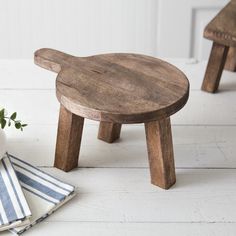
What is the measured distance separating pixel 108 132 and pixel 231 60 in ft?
1.40

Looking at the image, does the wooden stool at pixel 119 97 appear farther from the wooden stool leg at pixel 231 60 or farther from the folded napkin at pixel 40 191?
the wooden stool leg at pixel 231 60

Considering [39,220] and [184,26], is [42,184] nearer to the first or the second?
[39,220]

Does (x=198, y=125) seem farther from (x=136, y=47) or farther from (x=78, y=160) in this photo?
(x=136, y=47)

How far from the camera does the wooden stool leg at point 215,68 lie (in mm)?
1283

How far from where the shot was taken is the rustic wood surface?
4.03ft

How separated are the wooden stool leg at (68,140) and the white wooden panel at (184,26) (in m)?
0.71

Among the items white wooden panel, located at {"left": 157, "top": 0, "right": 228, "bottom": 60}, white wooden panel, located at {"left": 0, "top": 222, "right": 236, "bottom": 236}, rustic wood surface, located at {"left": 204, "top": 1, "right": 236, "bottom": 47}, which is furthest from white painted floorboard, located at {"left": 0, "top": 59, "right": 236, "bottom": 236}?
white wooden panel, located at {"left": 157, "top": 0, "right": 228, "bottom": 60}

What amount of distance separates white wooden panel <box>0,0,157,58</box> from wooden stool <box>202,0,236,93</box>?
371 mm

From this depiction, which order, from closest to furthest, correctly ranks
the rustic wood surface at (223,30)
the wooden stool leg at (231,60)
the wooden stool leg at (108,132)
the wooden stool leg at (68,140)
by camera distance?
the wooden stool leg at (68,140)
the wooden stool leg at (108,132)
the rustic wood surface at (223,30)
the wooden stool leg at (231,60)

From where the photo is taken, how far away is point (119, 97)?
96cm

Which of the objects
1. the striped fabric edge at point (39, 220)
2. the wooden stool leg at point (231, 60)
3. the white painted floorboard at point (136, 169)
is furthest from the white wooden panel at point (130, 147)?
the wooden stool leg at point (231, 60)

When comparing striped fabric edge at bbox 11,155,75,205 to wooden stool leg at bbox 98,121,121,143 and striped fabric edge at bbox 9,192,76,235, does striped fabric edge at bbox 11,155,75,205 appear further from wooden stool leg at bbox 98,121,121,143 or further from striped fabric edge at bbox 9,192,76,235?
wooden stool leg at bbox 98,121,121,143

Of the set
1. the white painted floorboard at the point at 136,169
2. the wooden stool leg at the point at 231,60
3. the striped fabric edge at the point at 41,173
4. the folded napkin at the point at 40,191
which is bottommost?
the white painted floorboard at the point at 136,169

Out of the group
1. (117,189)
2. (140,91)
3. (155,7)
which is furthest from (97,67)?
(155,7)
